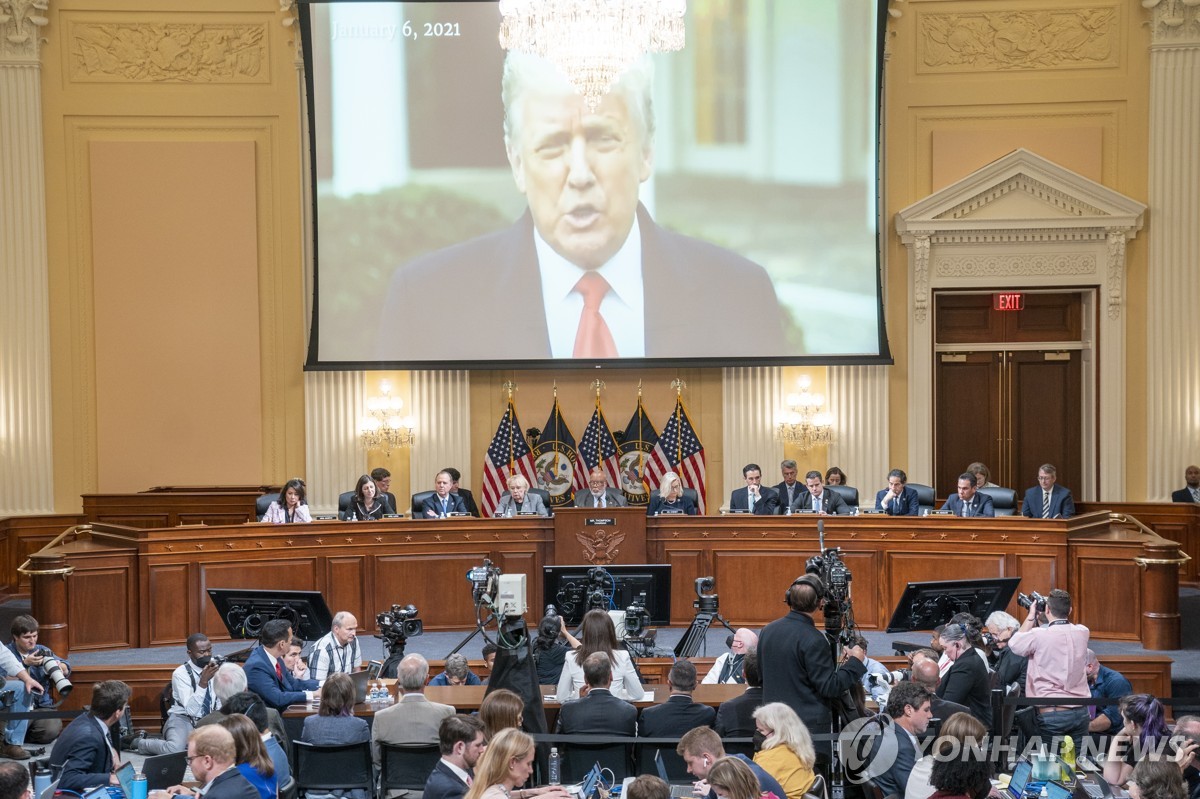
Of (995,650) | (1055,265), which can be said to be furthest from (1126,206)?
(995,650)

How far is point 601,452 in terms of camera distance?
16125mm

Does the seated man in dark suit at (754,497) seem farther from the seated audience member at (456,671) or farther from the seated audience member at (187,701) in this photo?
the seated audience member at (187,701)

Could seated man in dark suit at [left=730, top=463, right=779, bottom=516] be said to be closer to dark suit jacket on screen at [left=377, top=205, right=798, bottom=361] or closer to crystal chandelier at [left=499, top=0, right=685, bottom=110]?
dark suit jacket on screen at [left=377, top=205, right=798, bottom=361]

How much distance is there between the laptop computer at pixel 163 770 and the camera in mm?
6770

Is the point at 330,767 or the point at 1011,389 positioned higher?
the point at 1011,389

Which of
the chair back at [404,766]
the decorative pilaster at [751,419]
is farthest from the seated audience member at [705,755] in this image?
the decorative pilaster at [751,419]

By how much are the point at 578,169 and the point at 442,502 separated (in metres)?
4.55

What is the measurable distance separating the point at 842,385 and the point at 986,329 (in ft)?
6.46

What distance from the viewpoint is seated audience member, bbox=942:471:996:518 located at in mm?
13023

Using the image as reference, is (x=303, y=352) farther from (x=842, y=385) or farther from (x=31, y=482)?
(x=842, y=385)

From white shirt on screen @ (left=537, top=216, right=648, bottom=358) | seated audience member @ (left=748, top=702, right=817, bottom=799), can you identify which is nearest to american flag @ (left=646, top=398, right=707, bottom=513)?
white shirt on screen @ (left=537, top=216, right=648, bottom=358)

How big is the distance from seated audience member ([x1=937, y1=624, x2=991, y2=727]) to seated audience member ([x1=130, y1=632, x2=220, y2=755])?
4427 millimetres

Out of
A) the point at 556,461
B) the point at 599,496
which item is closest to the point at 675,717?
the point at 599,496

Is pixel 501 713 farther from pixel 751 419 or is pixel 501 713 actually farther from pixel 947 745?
pixel 751 419
